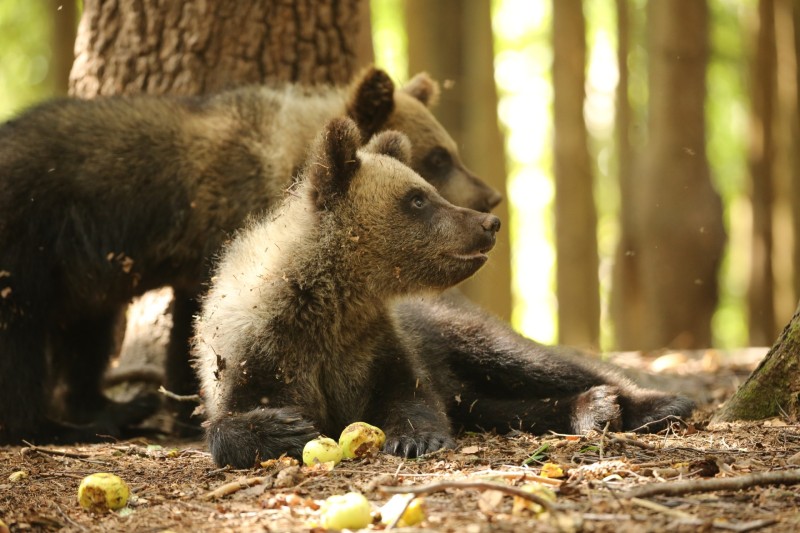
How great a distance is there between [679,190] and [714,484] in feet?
30.3

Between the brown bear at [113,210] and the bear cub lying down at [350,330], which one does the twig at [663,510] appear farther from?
the brown bear at [113,210]

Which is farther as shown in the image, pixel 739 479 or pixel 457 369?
pixel 457 369

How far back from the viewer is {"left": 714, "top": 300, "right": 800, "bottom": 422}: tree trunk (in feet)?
16.8

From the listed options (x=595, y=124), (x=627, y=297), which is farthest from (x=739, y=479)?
(x=595, y=124)

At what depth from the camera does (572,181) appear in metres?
12.9

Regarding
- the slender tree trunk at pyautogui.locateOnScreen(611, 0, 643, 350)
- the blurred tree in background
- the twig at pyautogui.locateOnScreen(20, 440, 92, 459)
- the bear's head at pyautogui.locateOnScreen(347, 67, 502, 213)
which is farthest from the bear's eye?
the slender tree trunk at pyautogui.locateOnScreen(611, 0, 643, 350)

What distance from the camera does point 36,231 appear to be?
258 inches

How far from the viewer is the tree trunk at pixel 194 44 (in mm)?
7812

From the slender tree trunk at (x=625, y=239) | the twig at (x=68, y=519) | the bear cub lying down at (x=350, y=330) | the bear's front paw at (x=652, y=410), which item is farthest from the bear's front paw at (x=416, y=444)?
the slender tree trunk at (x=625, y=239)

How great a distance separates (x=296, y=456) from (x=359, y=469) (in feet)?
1.34

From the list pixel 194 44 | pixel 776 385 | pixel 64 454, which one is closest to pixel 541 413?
pixel 776 385

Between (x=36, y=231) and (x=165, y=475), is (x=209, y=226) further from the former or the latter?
(x=165, y=475)

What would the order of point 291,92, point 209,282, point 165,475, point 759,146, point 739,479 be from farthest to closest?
point 759,146
point 291,92
point 209,282
point 165,475
point 739,479

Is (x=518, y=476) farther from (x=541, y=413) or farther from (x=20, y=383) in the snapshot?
(x=20, y=383)
